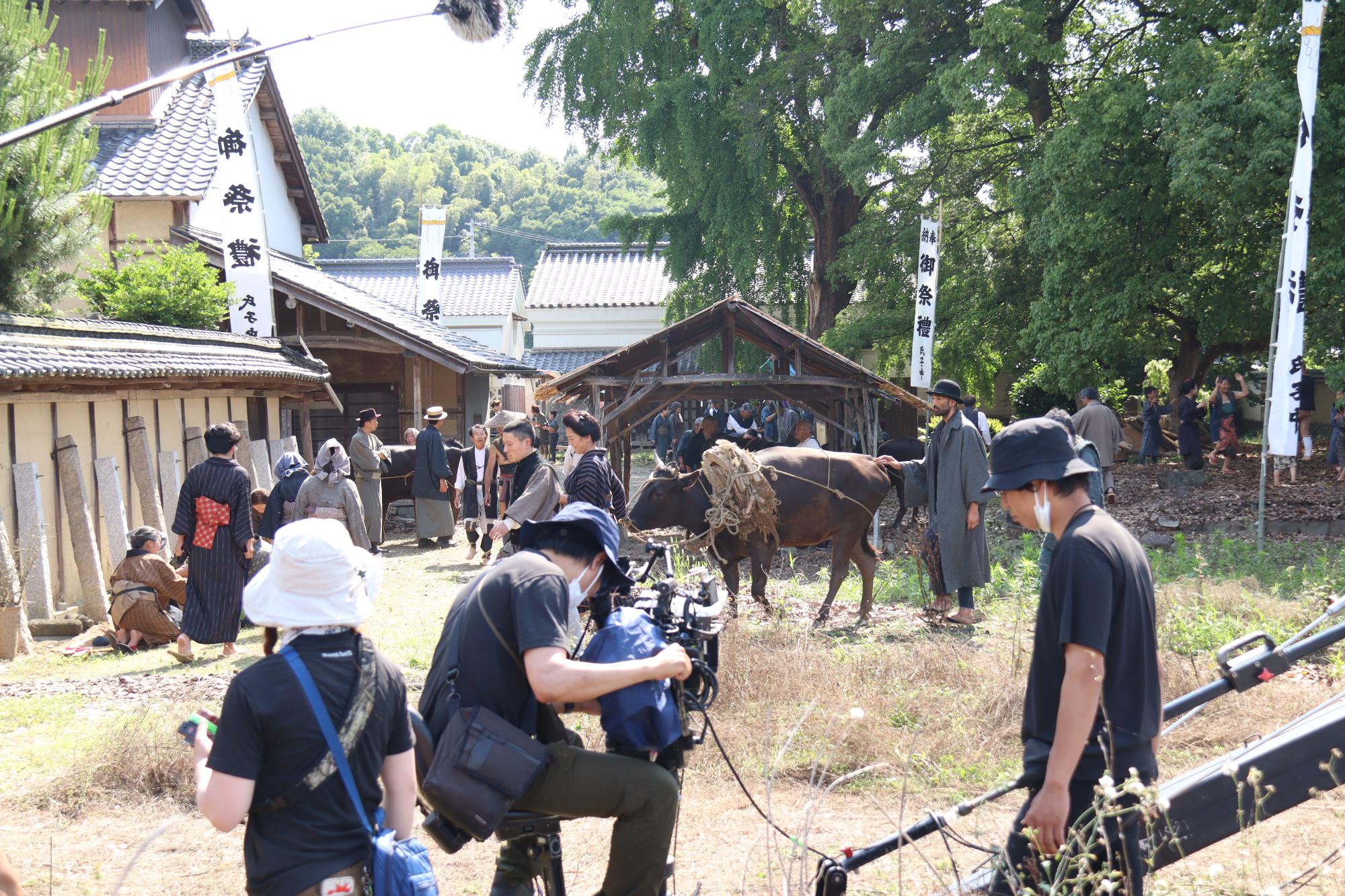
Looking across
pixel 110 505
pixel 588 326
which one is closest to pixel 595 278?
pixel 588 326

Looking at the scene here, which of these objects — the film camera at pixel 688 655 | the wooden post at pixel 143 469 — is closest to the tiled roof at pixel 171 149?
the wooden post at pixel 143 469

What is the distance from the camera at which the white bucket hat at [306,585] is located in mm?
2709

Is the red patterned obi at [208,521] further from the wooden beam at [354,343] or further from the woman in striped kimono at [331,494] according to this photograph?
the wooden beam at [354,343]

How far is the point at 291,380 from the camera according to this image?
14.2 meters

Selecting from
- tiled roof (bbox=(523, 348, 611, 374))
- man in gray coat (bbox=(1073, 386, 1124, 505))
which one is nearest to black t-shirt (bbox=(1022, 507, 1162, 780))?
man in gray coat (bbox=(1073, 386, 1124, 505))

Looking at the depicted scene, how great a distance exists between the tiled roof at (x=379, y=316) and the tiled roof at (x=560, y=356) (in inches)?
602

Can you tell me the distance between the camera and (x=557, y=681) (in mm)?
3131

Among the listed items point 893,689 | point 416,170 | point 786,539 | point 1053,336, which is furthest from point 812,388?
point 416,170

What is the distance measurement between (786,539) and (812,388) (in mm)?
5307

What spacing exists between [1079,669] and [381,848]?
1852 mm

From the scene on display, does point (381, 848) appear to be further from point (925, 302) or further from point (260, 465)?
point (925, 302)

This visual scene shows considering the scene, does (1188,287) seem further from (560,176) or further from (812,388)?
(560,176)

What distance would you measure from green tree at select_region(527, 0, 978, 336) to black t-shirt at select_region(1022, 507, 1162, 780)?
15.1 metres

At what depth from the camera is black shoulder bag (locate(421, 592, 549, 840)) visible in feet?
10.4
